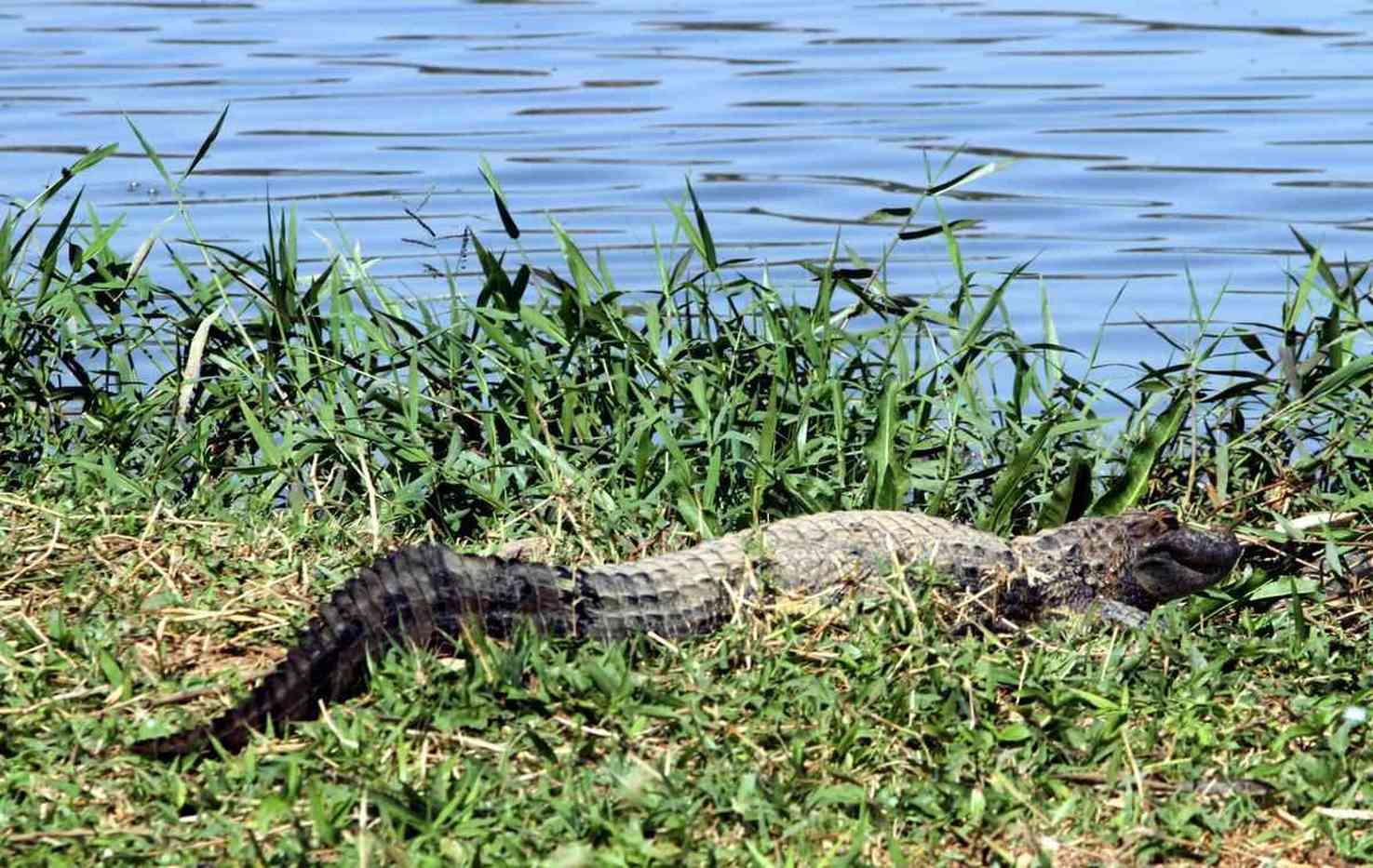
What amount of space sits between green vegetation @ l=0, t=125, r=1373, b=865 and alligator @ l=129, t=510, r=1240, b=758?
3.1 inches

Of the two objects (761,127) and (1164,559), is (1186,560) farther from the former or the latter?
(761,127)

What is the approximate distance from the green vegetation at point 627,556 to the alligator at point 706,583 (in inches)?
3.1

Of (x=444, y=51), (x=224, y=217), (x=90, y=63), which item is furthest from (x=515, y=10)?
(x=224, y=217)

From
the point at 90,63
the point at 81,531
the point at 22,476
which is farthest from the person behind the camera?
the point at 90,63

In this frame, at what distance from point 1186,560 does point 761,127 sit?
7997mm

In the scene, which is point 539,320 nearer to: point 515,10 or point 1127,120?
point 1127,120

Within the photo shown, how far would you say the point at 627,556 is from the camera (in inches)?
189

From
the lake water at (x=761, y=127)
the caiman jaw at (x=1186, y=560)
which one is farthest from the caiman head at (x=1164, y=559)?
the lake water at (x=761, y=127)

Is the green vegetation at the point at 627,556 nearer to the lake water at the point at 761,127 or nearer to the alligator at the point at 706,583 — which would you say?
the alligator at the point at 706,583

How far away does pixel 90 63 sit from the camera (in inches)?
578

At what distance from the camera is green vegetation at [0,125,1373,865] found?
131 inches

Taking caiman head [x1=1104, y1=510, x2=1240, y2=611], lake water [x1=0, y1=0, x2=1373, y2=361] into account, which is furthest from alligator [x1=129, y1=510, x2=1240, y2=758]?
lake water [x1=0, y1=0, x2=1373, y2=361]

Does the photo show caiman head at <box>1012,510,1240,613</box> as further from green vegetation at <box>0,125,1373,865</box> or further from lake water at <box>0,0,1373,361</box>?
lake water at <box>0,0,1373,361</box>

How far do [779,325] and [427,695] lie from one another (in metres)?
2.00
